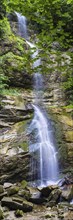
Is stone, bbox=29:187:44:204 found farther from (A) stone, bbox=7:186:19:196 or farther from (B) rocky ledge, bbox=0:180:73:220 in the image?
(A) stone, bbox=7:186:19:196

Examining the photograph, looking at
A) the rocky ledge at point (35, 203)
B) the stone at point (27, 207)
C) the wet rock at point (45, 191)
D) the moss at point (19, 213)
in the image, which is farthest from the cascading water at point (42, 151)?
the moss at point (19, 213)

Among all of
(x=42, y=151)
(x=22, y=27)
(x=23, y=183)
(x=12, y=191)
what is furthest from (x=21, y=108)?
(x=22, y=27)

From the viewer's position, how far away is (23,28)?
19.8m

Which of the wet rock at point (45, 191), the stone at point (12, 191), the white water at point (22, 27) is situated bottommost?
the wet rock at point (45, 191)

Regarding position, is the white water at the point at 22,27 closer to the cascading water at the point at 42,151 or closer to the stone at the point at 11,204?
the cascading water at the point at 42,151

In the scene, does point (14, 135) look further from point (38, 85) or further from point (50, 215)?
point (38, 85)

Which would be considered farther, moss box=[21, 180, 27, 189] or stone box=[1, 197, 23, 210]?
moss box=[21, 180, 27, 189]

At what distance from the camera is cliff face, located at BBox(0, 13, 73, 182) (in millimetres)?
11578

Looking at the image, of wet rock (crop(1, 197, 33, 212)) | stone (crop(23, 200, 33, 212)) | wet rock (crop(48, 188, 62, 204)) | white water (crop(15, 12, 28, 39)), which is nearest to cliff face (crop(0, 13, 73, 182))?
white water (crop(15, 12, 28, 39))

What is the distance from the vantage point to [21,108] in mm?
13469

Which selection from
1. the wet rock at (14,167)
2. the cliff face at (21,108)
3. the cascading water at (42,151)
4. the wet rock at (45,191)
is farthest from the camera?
the cliff face at (21,108)

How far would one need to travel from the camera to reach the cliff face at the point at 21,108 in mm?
11578

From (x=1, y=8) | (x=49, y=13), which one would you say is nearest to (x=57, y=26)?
(x=49, y=13)

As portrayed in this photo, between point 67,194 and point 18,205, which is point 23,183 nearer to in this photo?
point 67,194
